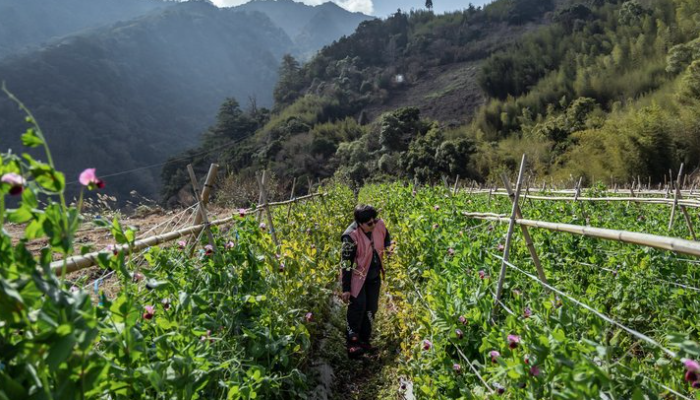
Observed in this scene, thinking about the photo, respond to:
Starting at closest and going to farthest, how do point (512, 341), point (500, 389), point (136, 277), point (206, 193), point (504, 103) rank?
point (512, 341), point (500, 389), point (136, 277), point (206, 193), point (504, 103)

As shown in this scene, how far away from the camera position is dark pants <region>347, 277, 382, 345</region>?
11.8 feet

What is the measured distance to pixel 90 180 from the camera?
0.91m

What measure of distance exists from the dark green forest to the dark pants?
15634 mm

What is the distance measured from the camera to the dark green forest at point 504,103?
18000 mm

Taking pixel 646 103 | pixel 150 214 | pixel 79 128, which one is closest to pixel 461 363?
pixel 150 214

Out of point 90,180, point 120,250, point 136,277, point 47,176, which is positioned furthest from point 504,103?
point 47,176

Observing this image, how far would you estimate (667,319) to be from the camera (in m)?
2.39

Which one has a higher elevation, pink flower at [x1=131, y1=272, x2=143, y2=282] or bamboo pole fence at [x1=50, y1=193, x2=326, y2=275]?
bamboo pole fence at [x1=50, y1=193, x2=326, y2=275]

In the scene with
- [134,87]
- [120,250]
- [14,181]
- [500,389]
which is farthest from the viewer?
[134,87]

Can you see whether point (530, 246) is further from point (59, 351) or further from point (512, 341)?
point (59, 351)

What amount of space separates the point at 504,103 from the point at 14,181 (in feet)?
113

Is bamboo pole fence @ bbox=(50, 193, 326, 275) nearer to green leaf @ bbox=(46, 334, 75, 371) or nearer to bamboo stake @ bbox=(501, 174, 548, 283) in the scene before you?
green leaf @ bbox=(46, 334, 75, 371)

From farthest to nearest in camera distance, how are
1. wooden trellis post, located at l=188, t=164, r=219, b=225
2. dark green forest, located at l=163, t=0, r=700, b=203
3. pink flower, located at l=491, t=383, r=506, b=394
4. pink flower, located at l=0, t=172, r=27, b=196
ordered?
1. dark green forest, located at l=163, t=0, r=700, b=203
2. wooden trellis post, located at l=188, t=164, r=219, b=225
3. pink flower, located at l=491, t=383, r=506, b=394
4. pink flower, located at l=0, t=172, r=27, b=196

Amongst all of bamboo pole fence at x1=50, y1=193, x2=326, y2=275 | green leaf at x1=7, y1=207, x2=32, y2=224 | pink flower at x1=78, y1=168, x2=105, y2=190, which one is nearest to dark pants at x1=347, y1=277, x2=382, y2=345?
bamboo pole fence at x1=50, y1=193, x2=326, y2=275
